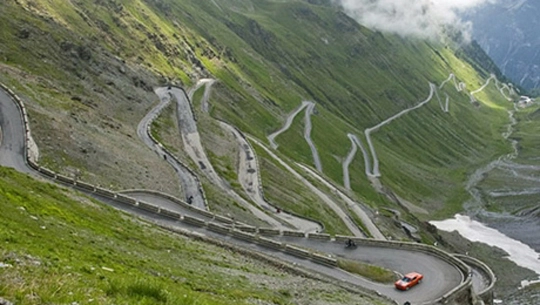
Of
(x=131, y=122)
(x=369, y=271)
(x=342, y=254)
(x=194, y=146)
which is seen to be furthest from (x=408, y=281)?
(x=131, y=122)

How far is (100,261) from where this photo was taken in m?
27.0

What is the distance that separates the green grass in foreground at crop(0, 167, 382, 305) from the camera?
56.0ft

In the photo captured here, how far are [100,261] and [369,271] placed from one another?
3286cm

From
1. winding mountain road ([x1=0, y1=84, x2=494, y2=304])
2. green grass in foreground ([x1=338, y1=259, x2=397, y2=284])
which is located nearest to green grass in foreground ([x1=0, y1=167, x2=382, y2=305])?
winding mountain road ([x1=0, y1=84, x2=494, y2=304])

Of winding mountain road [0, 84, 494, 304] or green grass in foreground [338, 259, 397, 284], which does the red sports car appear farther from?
green grass in foreground [338, 259, 397, 284]

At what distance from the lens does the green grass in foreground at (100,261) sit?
17.1 m

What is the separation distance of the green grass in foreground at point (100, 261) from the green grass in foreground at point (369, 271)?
1058 centimetres

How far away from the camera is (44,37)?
347ft

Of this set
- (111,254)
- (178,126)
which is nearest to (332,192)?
(178,126)

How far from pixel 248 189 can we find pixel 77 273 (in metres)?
72.9

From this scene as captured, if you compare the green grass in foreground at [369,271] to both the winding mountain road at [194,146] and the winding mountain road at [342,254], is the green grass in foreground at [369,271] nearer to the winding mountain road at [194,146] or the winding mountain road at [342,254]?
the winding mountain road at [342,254]

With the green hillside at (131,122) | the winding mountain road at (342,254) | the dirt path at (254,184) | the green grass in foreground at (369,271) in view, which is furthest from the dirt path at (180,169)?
the green grass in foreground at (369,271)

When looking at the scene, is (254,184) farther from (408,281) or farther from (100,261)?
(100,261)

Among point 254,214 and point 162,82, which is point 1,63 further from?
point 162,82
